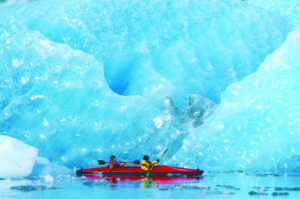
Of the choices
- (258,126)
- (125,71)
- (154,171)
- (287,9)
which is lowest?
(154,171)

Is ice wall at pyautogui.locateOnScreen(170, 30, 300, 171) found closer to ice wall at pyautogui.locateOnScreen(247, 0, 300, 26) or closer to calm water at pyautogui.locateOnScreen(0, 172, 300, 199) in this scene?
calm water at pyautogui.locateOnScreen(0, 172, 300, 199)

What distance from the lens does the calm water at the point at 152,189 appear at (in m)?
6.84

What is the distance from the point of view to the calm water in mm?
6840

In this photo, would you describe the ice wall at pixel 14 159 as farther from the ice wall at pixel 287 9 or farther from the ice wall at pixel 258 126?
the ice wall at pixel 287 9

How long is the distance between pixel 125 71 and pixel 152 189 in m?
5.68

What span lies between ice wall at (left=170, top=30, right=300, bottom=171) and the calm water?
1400 millimetres

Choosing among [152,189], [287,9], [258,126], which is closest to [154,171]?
[152,189]

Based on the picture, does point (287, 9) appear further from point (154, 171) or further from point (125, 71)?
point (154, 171)

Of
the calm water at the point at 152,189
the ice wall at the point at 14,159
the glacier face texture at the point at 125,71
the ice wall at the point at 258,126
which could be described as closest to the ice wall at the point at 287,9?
the glacier face texture at the point at 125,71

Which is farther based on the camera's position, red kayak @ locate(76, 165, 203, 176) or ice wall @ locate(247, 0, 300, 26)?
ice wall @ locate(247, 0, 300, 26)

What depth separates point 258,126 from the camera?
10945 millimetres

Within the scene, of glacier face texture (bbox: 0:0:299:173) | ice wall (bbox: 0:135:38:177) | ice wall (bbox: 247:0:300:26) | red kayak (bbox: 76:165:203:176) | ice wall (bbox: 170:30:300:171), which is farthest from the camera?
ice wall (bbox: 247:0:300:26)

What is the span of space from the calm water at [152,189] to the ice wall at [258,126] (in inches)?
55.1

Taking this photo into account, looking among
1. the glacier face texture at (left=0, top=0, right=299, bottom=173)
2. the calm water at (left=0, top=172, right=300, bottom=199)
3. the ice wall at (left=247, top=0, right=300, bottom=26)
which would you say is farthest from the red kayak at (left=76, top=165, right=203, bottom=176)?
the ice wall at (left=247, top=0, right=300, bottom=26)
